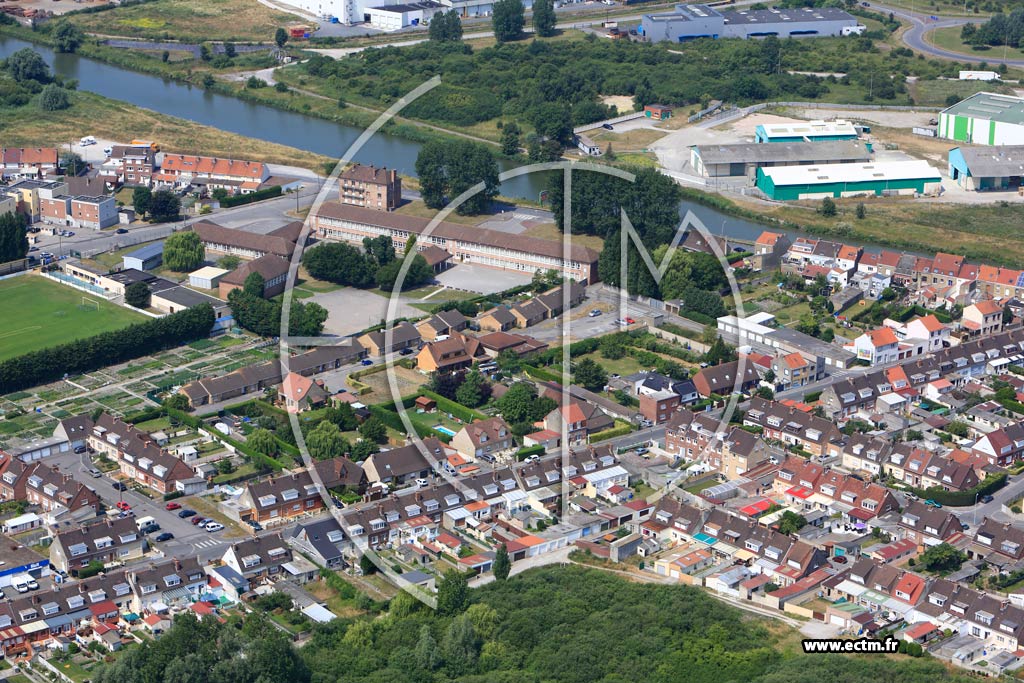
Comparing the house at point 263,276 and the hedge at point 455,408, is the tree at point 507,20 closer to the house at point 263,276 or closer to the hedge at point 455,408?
the house at point 263,276

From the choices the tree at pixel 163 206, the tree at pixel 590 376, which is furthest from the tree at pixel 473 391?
the tree at pixel 163 206

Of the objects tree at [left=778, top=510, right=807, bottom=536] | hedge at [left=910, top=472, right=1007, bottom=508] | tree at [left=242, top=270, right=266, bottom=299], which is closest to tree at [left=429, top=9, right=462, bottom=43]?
tree at [left=242, top=270, right=266, bottom=299]

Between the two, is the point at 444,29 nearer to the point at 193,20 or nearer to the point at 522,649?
the point at 193,20

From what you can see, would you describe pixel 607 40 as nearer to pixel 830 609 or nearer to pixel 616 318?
pixel 616 318

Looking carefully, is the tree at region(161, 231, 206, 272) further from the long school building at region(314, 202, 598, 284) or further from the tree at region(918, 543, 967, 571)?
the tree at region(918, 543, 967, 571)

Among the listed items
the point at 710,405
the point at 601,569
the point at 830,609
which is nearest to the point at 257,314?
the point at 710,405

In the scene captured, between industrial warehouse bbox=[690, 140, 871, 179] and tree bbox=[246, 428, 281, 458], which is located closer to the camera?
tree bbox=[246, 428, 281, 458]
